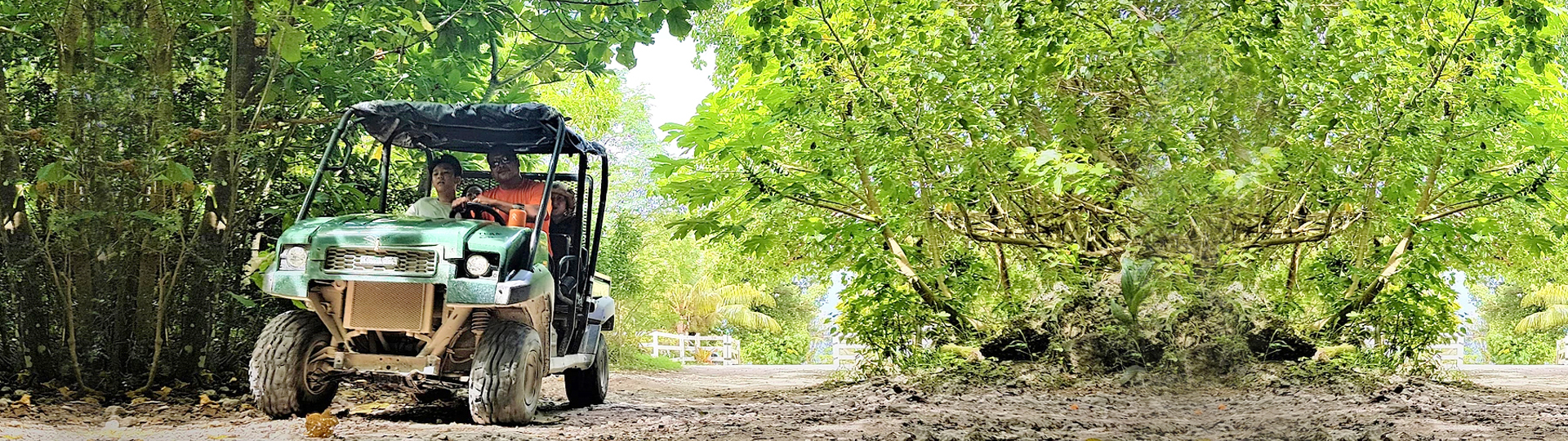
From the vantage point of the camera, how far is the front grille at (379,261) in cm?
506

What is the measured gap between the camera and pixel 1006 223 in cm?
599

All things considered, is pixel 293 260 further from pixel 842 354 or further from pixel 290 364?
pixel 842 354

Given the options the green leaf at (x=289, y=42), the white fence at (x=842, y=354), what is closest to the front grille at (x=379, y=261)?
the green leaf at (x=289, y=42)

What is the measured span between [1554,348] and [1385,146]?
15.0 meters

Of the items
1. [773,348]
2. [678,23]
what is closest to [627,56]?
[678,23]

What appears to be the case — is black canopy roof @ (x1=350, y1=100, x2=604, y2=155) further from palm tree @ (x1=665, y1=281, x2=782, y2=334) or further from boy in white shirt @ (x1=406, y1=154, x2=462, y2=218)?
palm tree @ (x1=665, y1=281, x2=782, y2=334)

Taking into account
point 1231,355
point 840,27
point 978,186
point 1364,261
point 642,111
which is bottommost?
point 1231,355

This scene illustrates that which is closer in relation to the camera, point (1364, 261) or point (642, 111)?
point (1364, 261)

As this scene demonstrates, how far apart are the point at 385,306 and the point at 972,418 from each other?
254cm

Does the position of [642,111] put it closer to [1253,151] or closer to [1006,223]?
[1006,223]

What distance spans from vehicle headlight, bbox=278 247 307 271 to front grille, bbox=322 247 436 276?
0.34 feet

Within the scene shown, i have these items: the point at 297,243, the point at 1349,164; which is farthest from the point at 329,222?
the point at 1349,164

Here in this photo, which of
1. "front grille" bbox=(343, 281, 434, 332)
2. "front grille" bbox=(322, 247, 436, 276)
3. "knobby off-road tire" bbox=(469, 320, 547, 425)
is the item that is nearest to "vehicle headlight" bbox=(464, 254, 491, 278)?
"front grille" bbox=(322, 247, 436, 276)

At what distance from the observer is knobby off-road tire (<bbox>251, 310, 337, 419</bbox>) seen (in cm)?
524
